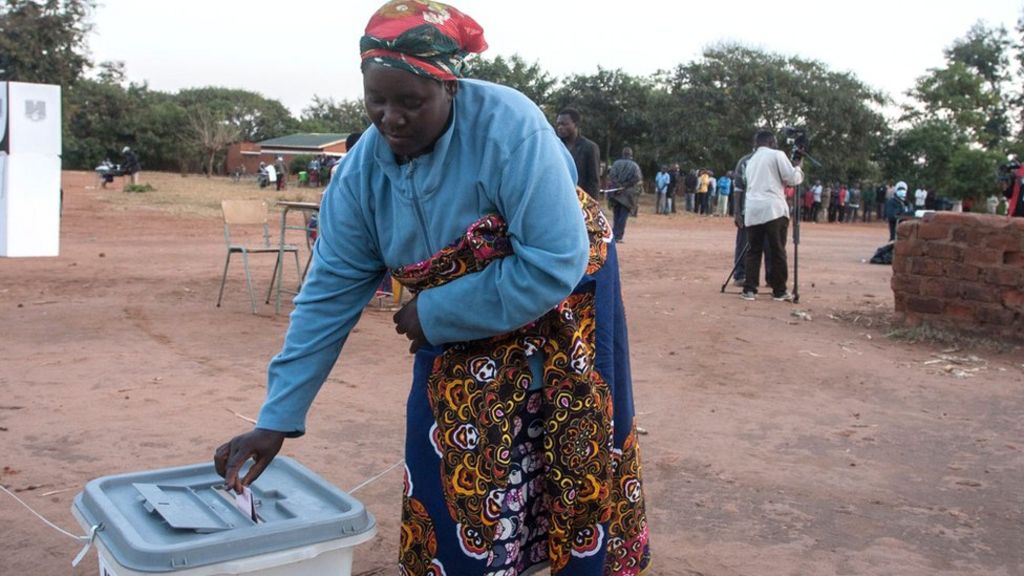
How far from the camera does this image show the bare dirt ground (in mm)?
3359

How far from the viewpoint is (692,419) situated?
16.2 feet

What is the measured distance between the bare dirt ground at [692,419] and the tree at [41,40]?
25361mm

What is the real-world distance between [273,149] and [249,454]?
60263 millimetres

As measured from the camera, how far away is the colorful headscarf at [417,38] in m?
1.67

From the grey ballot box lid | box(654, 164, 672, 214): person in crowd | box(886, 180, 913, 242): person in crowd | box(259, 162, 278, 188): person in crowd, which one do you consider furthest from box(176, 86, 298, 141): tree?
the grey ballot box lid

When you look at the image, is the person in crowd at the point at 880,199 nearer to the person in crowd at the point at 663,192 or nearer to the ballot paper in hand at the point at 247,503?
the person in crowd at the point at 663,192

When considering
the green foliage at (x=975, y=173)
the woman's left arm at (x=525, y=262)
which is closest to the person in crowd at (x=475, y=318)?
the woman's left arm at (x=525, y=262)

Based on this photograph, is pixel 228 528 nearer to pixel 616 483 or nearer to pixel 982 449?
pixel 616 483

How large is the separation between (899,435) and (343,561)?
3.58 m

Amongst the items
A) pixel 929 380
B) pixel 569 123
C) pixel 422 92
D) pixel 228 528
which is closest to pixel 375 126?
pixel 422 92

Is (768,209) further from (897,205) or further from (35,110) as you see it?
(897,205)

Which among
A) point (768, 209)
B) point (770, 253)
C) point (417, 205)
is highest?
point (768, 209)

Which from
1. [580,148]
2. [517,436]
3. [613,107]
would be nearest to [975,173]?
[613,107]

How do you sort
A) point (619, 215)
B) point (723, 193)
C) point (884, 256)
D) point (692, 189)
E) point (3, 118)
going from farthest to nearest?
point (692, 189)
point (723, 193)
point (619, 215)
point (884, 256)
point (3, 118)
